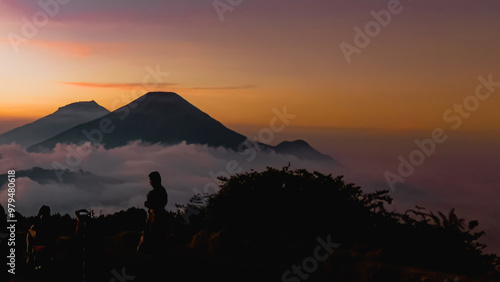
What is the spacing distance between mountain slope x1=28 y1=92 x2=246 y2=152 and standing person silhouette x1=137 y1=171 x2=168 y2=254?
145 meters

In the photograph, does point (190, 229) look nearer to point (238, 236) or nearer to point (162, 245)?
point (238, 236)

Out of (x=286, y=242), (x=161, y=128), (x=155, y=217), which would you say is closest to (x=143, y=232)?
(x=155, y=217)

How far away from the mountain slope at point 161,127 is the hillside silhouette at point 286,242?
460ft

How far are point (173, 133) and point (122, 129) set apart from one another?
1568 cm

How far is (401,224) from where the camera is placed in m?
18.6

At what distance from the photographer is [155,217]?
1480cm

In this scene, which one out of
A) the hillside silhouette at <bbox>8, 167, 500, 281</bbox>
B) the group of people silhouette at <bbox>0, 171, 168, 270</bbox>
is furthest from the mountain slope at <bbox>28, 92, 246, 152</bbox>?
the group of people silhouette at <bbox>0, 171, 168, 270</bbox>

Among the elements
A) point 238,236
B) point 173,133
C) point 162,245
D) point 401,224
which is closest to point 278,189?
point 238,236

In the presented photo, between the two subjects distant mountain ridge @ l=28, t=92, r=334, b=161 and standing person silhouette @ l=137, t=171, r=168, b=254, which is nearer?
standing person silhouette @ l=137, t=171, r=168, b=254

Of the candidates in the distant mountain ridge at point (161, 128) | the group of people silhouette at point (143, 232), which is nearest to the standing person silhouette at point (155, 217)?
the group of people silhouette at point (143, 232)

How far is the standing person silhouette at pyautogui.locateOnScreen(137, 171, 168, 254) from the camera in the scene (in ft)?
47.9

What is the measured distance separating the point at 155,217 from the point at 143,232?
1.85ft

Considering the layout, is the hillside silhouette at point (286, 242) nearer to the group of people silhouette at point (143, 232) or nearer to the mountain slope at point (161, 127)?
the group of people silhouette at point (143, 232)

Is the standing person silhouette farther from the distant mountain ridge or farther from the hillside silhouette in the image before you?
the distant mountain ridge
